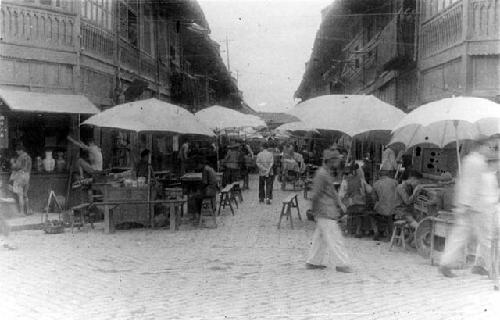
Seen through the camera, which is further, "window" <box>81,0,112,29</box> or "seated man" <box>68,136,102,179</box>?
"window" <box>81,0,112,29</box>

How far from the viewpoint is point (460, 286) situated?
7141 millimetres

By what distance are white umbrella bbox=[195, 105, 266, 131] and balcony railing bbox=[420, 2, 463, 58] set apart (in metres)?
5.08

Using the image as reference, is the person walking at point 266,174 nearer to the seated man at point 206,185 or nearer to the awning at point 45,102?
the seated man at point 206,185

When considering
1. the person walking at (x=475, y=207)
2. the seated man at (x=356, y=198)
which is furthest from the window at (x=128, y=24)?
the person walking at (x=475, y=207)

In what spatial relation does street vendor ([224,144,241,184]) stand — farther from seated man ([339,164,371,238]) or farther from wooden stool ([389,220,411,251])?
wooden stool ([389,220,411,251])

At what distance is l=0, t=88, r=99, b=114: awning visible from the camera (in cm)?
1317

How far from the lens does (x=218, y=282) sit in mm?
7379

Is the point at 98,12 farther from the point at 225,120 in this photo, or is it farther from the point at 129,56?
the point at 225,120

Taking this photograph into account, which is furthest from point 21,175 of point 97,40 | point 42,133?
point 97,40

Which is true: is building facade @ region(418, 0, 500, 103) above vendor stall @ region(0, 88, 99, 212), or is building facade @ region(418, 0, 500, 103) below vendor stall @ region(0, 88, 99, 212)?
above

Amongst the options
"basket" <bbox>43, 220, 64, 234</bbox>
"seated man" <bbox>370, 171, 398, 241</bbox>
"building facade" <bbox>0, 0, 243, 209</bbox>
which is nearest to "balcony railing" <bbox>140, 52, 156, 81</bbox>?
"building facade" <bbox>0, 0, 243, 209</bbox>

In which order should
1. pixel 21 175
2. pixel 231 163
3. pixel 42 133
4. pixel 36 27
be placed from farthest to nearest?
pixel 231 163, pixel 42 133, pixel 36 27, pixel 21 175

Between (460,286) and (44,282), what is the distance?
494 centimetres

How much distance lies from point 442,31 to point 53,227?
10.7 metres
